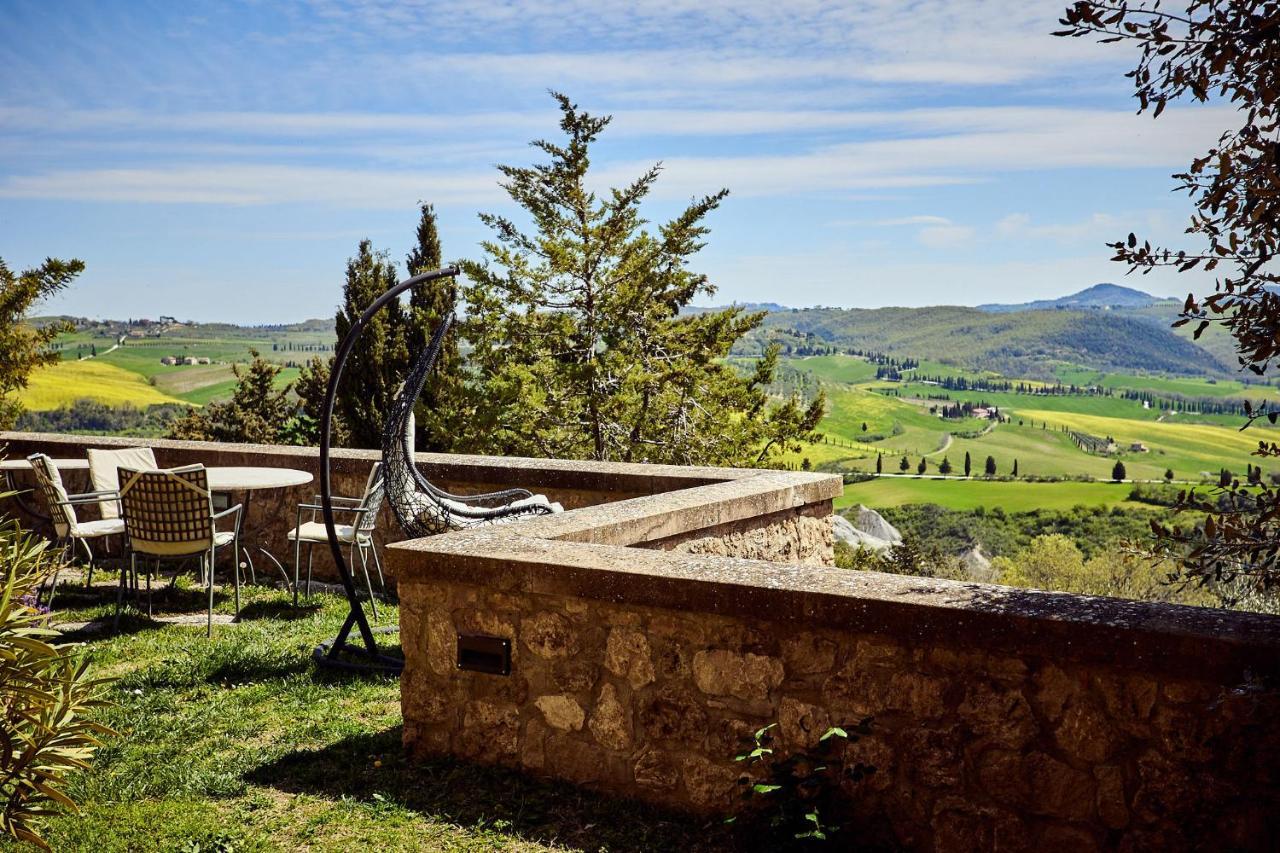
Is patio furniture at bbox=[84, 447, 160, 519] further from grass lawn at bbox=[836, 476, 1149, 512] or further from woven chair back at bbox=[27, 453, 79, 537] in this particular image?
grass lawn at bbox=[836, 476, 1149, 512]

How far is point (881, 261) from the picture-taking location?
302 feet

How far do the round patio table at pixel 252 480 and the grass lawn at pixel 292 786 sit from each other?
1414 millimetres

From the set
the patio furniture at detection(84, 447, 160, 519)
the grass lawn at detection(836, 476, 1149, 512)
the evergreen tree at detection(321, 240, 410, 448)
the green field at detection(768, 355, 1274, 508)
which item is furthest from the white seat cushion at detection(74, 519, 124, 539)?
the green field at detection(768, 355, 1274, 508)

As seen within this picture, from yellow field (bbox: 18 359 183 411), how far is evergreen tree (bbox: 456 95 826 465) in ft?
79.3

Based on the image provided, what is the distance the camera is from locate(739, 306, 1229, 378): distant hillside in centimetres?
→ 9244

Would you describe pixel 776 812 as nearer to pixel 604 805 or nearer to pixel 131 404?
pixel 604 805

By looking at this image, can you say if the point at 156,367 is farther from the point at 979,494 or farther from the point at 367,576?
the point at 367,576

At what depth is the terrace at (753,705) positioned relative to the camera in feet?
9.39

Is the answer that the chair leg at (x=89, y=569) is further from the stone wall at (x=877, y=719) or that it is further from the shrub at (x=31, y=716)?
the shrub at (x=31, y=716)

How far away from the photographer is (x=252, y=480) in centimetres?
673

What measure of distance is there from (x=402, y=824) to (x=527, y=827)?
Answer: 42cm

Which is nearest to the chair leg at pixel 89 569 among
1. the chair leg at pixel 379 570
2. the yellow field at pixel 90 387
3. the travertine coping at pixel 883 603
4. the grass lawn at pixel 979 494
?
the chair leg at pixel 379 570

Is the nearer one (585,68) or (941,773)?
(941,773)

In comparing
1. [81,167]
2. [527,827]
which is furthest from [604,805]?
[81,167]
